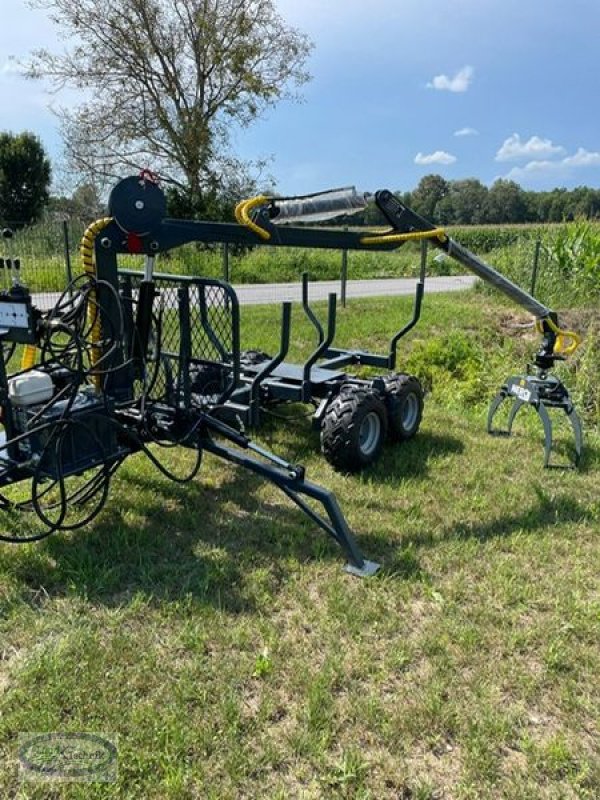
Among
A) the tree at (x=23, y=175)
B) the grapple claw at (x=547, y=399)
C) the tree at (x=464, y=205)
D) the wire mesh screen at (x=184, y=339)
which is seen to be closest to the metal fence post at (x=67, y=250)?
the wire mesh screen at (x=184, y=339)

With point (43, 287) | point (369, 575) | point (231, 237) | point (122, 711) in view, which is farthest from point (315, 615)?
point (43, 287)

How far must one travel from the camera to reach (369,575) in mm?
3072

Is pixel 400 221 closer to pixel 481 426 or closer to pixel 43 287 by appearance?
pixel 481 426

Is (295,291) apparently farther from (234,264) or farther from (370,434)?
(370,434)

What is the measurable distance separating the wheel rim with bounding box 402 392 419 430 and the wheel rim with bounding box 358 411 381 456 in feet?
1.57

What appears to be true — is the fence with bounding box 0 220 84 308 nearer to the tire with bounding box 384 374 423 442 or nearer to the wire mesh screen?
Answer: the wire mesh screen

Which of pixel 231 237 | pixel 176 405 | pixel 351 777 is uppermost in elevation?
pixel 231 237

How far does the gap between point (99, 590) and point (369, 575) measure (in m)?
1.29

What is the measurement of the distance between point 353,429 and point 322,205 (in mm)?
1448

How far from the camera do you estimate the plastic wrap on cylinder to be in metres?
3.73

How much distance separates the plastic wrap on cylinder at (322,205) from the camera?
147 inches

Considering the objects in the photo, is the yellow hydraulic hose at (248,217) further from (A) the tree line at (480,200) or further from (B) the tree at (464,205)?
(B) the tree at (464,205)

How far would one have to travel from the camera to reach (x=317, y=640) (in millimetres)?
2602

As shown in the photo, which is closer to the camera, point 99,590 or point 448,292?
point 99,590
